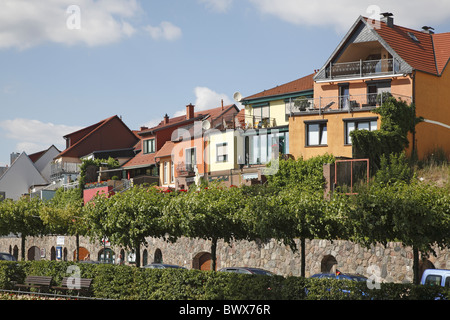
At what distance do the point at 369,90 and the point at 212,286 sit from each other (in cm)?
2928

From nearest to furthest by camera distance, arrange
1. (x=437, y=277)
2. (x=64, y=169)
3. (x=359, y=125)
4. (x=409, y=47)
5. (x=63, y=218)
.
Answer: (x=437, y=277)
(x=359, y=125)
(x=63, y=218)
(x=409, y=47)
(x=64, y=169)

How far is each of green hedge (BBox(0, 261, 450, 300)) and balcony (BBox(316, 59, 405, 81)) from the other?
2816cm

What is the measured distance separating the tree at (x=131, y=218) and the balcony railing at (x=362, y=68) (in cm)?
2297

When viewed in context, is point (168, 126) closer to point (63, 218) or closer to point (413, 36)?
point (63, 218)

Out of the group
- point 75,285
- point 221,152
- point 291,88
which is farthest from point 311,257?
point 291,88

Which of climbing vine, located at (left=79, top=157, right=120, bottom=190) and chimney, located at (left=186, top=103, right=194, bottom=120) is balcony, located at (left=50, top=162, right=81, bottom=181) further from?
chimney, located at (left=186, top=103, right=194, bottom=120)

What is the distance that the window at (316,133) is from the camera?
169ft

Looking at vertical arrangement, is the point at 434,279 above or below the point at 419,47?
below

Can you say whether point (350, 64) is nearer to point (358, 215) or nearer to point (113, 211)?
point (113, 211)

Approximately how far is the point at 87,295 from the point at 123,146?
2372 inches

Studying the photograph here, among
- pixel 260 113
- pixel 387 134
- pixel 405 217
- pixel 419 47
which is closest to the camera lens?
pixel 405 217

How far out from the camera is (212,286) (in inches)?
1105

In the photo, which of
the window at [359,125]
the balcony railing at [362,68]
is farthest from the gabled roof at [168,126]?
the window at [359,125]
